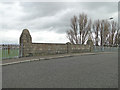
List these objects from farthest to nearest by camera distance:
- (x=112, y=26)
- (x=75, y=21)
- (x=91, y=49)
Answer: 1. (x=112, y=26)
2. (x=75, y=21)
3. (x=91, y=49)

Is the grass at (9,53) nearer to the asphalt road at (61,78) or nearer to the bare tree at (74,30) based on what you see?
the asphalt road at (61,78)

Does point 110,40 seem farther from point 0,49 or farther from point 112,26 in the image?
point 0,49

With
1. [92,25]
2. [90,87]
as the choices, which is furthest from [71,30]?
[90,87]

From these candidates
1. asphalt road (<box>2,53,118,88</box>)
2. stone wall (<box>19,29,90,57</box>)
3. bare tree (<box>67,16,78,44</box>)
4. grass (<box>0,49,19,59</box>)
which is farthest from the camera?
bare tree (<box>67,16,78,44</box>)

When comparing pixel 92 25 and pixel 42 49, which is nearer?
pixel 42 49

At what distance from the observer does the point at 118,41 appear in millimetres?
63188

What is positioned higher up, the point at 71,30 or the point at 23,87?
the point at 71,30

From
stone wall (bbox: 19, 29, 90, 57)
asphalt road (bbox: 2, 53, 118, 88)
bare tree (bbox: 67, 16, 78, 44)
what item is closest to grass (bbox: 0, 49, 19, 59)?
stone wall (bbox: 19, 29, 90, 57)

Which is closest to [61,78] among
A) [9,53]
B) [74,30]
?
[9,53]

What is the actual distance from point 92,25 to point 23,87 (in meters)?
57.1

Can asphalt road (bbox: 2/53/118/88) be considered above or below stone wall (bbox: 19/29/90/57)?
below

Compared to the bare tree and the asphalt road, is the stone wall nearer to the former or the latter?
the asphalt road

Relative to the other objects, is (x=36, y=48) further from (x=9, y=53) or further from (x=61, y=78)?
(x=61, y=78)

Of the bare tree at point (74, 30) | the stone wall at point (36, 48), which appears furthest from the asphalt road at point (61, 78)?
the bare tree at point (74, 30)
